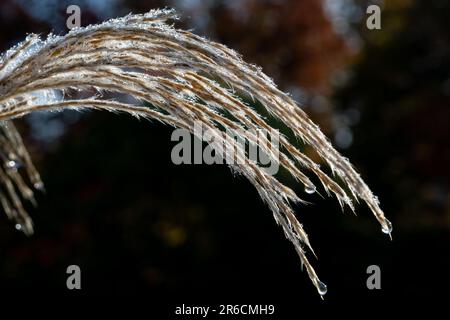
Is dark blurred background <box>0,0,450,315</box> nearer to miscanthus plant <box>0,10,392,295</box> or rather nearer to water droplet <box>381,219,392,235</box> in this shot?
water droplet <box>381,219,392,235</box>

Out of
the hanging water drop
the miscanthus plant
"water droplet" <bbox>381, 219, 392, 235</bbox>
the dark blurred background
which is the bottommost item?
"water droplet" <bbox>381, 219, 392, 235</bbox>

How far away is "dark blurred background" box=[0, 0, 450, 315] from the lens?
19.9 feet

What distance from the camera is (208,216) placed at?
6.98 metres

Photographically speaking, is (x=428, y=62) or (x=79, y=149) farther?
(x=428, y=62)

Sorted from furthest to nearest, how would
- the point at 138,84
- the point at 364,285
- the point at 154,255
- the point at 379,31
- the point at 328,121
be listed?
the point at 379,31, the point at 328,121, the point at 154,255, the point at 364,285, the point at 138,84

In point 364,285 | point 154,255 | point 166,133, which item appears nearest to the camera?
point 364,285

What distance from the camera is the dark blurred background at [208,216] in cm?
605

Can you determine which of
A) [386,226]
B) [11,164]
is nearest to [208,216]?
[11,164]

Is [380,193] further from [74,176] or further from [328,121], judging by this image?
[74,176]

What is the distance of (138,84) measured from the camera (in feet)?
2.90

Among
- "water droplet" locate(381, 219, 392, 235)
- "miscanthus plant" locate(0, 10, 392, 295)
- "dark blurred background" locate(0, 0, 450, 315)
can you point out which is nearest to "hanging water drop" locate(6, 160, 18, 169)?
"miscanthus plant" locate(0, 10, 392, 295)

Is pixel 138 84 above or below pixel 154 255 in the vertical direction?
below
